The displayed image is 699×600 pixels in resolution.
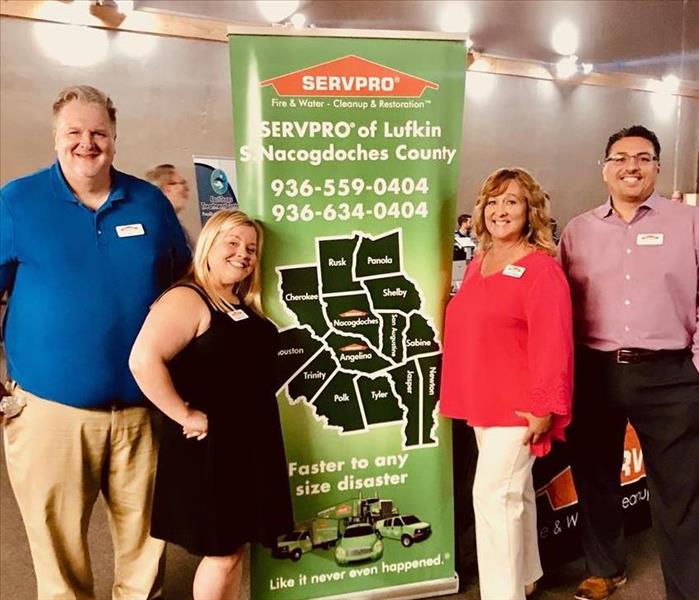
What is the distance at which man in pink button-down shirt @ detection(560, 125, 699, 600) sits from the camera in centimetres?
201

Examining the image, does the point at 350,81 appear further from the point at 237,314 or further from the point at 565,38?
the point at 565,38

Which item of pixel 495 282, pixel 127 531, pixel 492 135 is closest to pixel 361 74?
pixel 495 282

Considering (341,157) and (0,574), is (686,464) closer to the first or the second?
(341,157)

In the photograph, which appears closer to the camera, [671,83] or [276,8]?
[671,83]

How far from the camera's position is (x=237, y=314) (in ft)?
5.75

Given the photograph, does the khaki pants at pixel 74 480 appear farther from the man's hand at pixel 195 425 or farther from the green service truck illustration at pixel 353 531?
the green service truck illustration at pixel 353 531

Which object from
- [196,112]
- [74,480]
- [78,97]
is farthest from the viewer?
[196,112]

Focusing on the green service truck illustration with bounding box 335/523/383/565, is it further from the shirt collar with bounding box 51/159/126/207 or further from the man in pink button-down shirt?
the shirt collar with bounding box 51/159/126/207

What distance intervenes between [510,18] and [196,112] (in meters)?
2.62

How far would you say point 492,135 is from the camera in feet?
18.4

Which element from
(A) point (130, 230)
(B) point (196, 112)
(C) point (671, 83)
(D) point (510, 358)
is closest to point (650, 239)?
(D) point (510, 358)

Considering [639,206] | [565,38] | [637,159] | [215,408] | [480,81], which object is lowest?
[215,408]

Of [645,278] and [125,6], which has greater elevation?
[125,6]

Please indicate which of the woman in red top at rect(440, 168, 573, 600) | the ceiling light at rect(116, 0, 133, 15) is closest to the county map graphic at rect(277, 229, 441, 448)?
the woman in red top at rect(440, 168, 573, 600)
